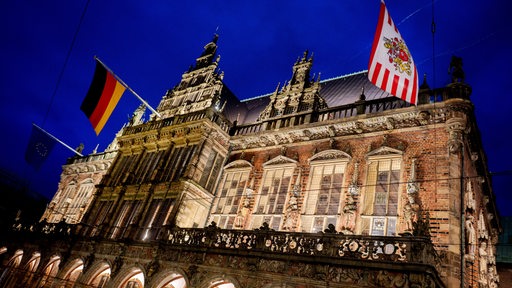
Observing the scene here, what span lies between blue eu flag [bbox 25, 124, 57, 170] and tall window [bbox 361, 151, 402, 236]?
70.6 feet

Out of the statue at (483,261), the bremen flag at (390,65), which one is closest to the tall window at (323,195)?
the bremen flag at (390,65)

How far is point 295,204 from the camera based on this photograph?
1512 centimetres

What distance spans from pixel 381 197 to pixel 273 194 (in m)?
5.21

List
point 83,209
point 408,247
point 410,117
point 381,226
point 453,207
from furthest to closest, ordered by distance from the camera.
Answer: point 83,209 < point 410,117 < point 381,226 < point 453,207 < point 408,247

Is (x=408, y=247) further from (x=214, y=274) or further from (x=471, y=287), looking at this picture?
(x=214, y=274)

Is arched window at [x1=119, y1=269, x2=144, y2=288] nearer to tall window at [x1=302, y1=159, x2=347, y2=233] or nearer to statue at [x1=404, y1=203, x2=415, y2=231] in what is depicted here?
tall window at [x1=302, y1=159, x2=347, y2=233]

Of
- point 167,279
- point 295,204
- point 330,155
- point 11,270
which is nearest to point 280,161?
point 330,155

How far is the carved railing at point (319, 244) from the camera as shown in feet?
31.0

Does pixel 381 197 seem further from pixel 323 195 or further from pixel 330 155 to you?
pixel 330 155

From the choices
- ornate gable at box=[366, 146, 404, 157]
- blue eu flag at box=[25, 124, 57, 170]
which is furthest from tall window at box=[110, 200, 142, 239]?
ornate gable at box=[366, 146, 404, 157]

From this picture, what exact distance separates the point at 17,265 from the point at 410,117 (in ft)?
85.1

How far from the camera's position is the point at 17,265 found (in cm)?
2269

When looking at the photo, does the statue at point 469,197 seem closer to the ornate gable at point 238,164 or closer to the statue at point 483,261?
the statue at point 483,261

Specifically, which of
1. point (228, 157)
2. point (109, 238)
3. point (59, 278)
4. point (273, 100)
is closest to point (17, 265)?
point (59, 278)
